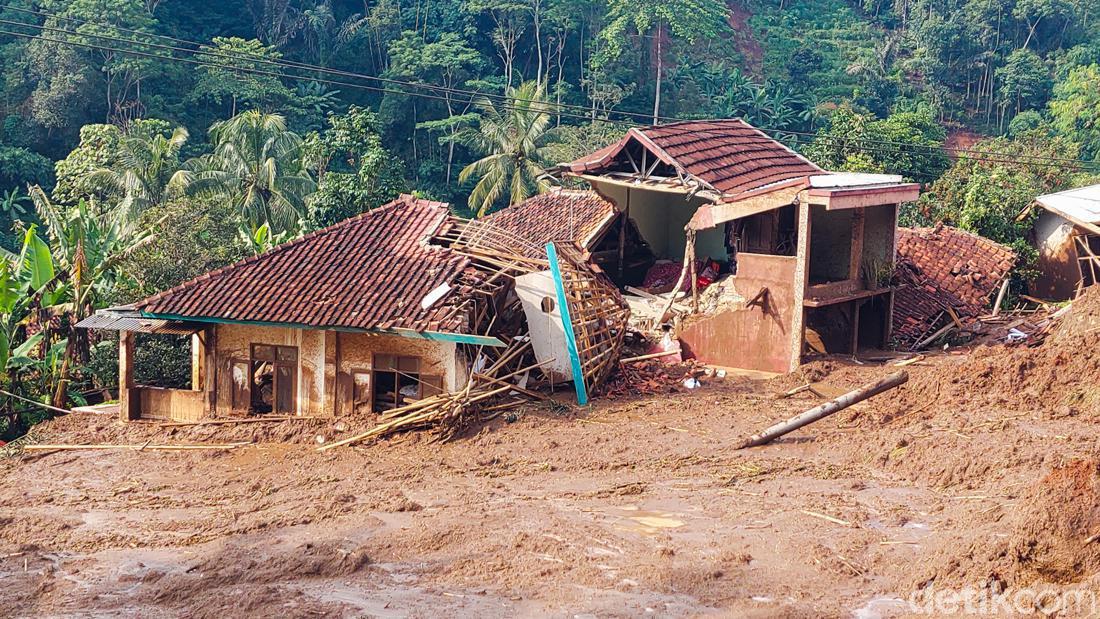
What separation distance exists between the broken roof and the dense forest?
125 centimetres

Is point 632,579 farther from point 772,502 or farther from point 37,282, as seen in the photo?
point 37,282

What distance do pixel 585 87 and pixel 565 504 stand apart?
46.2 m

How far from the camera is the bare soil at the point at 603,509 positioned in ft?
35.7

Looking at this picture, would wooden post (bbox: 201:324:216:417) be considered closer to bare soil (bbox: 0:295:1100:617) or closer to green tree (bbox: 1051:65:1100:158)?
bare soil (bbox: 0:295:1100:617)

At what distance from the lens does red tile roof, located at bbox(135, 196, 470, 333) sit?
60.7 feet

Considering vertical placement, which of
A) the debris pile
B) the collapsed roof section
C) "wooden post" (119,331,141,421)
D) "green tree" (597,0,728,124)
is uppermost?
"green tree" (597,0,728,124)

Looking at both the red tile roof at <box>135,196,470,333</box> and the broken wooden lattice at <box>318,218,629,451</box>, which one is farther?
the red tile roof at <box>135,196,470,333</box>

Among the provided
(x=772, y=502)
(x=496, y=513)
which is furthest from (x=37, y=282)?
(x=772, y=502)

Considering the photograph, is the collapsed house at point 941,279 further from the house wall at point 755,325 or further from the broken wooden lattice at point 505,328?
the broken wooden lattice at point 505,328

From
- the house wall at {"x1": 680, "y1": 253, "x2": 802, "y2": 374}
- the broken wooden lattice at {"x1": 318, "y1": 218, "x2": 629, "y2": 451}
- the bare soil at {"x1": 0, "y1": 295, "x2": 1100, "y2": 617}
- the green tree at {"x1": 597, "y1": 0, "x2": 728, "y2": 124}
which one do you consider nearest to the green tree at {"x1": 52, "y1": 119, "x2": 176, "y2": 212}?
the bare soil at {"x1": 0, "y1": 295, "x2": 1100, "y2": 617}

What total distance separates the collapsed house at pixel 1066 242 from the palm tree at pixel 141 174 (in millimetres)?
22862

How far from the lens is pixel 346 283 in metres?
19.6

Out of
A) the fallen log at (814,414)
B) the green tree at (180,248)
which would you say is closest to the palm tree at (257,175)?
the green tree at (180,248)

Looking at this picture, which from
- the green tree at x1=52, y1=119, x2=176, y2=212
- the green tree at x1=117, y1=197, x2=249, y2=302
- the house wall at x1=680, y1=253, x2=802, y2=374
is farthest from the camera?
the green tree at x1=52, y1=119, x2=176, y2=212
